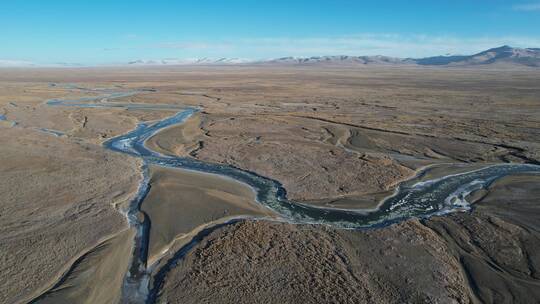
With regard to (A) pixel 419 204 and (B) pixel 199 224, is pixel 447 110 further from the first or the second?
(B) pixel 199 224

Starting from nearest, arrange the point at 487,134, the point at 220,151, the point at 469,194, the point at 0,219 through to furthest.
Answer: the point at 0,219 → the point at 469,194 → the point at 220,151 → the point at 487,134

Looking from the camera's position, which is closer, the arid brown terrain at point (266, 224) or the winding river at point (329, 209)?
the arid brown terrain at point (266, 224)

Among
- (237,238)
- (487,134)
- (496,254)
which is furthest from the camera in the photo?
(487,134)

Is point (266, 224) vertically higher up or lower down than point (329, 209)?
higher up

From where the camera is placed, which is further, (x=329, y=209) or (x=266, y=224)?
(x=329, y=209)

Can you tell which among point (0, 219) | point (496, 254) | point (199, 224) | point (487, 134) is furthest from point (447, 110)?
point (0, 219)

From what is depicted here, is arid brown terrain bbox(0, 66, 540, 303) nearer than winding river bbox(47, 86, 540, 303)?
Yes

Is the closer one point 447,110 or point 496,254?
point 496,254
